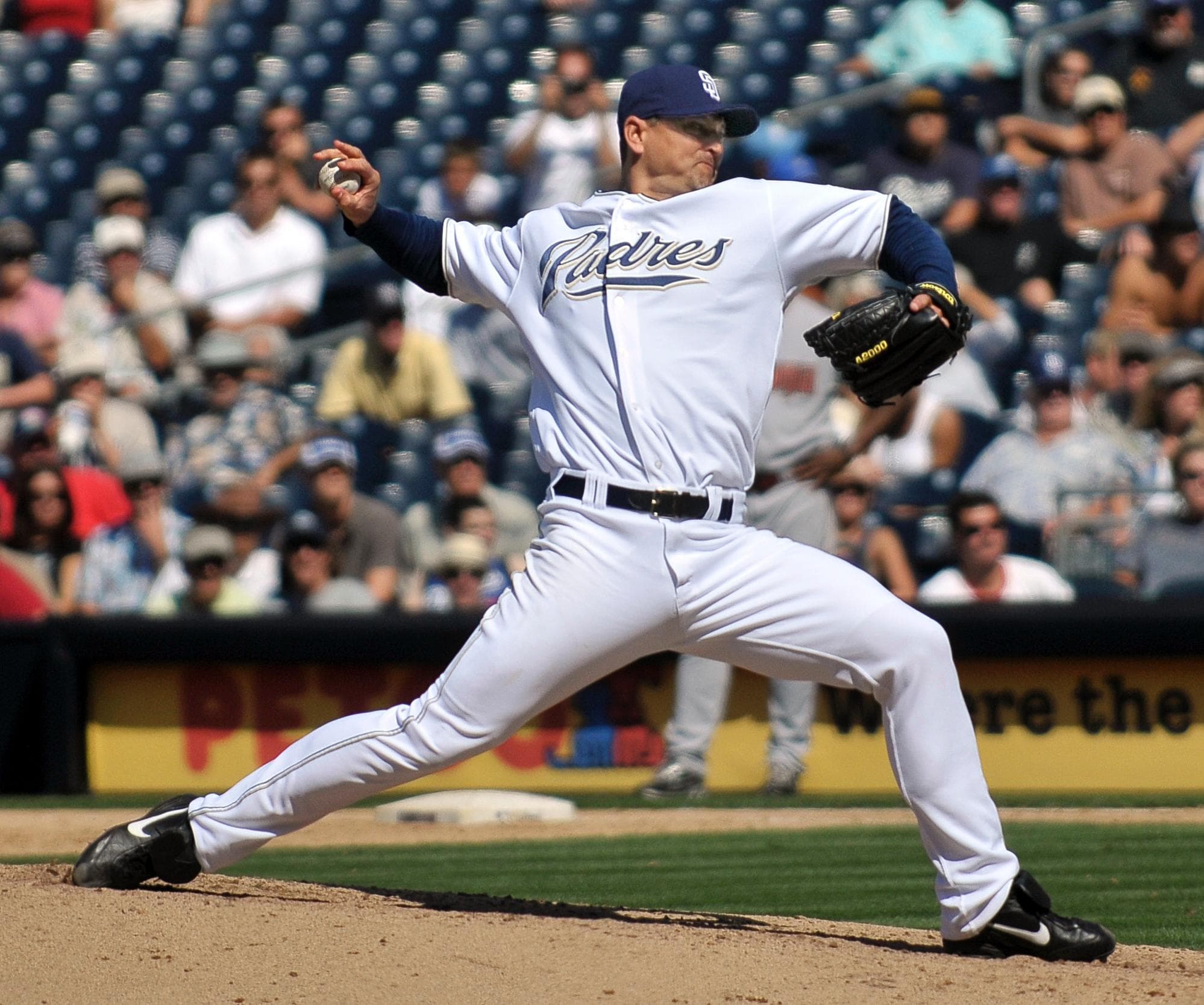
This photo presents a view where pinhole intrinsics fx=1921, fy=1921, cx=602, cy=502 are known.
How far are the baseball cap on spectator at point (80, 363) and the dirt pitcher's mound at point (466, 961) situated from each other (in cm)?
665

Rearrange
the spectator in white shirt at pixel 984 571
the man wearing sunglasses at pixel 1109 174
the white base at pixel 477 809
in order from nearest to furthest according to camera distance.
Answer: the white base at pixel 477 809
the spectator in white shirt at pixel 984 571
the man wearing sunglasses at pixel 1109 174

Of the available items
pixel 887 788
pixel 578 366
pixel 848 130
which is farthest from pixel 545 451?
pixel 848 130

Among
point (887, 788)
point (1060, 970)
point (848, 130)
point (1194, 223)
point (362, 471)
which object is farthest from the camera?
point (848, 130)

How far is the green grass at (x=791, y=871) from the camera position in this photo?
478 cm

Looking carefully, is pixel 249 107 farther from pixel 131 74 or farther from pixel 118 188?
pixel 118 188

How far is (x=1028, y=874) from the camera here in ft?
12.1

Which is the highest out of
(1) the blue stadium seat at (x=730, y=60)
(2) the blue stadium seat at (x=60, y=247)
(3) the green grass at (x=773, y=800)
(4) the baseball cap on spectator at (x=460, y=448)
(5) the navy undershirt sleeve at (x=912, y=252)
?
(5) the navy undershirt sleeve at (x=912, y=252)

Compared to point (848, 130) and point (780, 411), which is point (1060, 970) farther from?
point (848, 130)

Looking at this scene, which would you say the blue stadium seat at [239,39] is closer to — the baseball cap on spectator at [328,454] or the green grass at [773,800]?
the baseball cap on spectator at [328,454]

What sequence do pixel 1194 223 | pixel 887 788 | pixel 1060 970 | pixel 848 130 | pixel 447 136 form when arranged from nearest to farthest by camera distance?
1. pixel 1060 970
2. pixel 887 788
3. pixel 1194 223
4. pixel 848 130
5. pixel 447 136

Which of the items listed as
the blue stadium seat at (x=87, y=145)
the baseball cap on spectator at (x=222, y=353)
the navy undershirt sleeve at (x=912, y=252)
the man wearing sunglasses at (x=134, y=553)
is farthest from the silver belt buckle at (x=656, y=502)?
the blue stadium seat at (x=87, y=145)

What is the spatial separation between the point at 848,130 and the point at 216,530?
5004 mm

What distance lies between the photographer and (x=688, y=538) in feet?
11.9

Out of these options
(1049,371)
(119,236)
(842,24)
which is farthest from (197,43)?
(1049,371)
